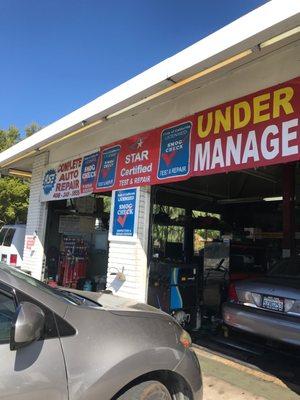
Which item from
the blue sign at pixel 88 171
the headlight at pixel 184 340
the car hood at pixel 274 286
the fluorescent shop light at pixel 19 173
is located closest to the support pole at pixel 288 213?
the car hood at pixel 274 286

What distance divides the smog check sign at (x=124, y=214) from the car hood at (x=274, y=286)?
2.55m

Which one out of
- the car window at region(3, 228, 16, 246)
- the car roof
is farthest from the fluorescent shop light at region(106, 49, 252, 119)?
the car window at region(3, 228, 16, 246)

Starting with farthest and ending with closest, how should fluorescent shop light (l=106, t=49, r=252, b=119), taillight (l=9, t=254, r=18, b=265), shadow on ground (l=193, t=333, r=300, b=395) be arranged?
1. taillight (l=9, t=254, r=18, b=265)
2. shadow on ground (l=193, t=333, r=300, b=395)
3. fluorescent shop light (l=106, t=49, r=252, b=119)

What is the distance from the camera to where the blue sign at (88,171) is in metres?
9.95

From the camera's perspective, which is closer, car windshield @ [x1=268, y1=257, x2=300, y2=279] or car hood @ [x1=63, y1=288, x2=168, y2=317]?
car hood @ [x1=63, y1=288, x2=168, y2=317]

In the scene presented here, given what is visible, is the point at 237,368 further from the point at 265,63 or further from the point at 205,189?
the point at 205,189

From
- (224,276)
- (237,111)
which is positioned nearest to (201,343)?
(224,276)

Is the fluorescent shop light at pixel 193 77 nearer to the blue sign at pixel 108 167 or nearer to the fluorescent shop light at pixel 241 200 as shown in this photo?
the blue sign at pixel 108 167

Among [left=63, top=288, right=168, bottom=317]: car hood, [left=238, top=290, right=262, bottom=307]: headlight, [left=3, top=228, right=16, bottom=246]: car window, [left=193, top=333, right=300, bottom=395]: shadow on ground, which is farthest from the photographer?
[left=3, top=228, right=16, bottom=246]: car window

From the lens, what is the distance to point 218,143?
22.6 feet

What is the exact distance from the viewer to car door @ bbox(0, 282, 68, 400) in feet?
8.68

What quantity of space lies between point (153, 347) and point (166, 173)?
472 cm

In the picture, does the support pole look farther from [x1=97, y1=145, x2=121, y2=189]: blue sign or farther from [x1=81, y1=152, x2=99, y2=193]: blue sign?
[x1=81, y1=152, x2=99, y2=193]: blue sign

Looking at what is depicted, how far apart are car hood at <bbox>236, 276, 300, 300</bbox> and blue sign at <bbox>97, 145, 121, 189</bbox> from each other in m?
3.71
